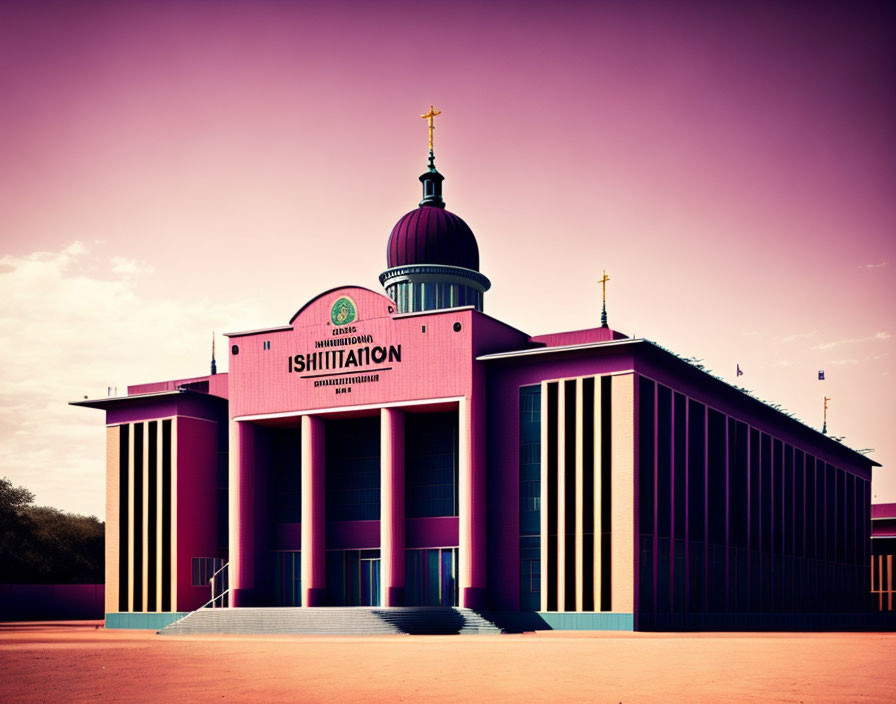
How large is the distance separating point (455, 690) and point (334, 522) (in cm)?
3913

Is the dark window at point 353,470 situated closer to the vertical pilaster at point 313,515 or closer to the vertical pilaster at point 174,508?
the vertical pilaster at point 313,515

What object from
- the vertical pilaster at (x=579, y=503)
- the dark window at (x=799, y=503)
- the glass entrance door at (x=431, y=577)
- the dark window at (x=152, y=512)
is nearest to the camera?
the vertical pilaster at (x=579, y=503)

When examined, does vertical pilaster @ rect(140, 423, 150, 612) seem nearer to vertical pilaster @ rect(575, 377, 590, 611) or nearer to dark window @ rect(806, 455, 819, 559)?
vertical pilaster @ rect(575, 377, 590, 611)

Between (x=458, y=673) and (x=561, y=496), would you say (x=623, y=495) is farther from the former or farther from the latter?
(x=458, y=673)

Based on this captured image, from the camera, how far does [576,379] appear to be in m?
52.7

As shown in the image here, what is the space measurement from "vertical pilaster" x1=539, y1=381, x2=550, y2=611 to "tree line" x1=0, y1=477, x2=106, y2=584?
50.7 m

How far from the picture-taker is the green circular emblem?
5822 centimetres

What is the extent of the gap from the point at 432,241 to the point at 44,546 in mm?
45022

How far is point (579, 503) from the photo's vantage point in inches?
2028

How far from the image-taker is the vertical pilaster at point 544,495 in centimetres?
5175

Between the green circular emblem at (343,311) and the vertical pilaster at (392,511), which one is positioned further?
the green circular emblem at (343,311)

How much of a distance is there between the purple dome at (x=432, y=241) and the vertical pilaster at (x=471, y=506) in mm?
14732

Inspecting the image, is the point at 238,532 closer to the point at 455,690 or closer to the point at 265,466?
the point at 265,466

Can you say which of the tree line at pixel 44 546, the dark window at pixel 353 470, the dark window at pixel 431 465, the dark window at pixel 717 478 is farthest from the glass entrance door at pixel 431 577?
the tree line at pixel 44 546
